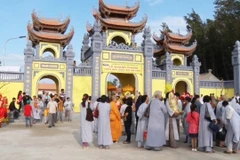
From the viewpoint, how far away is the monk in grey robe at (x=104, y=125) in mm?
7125

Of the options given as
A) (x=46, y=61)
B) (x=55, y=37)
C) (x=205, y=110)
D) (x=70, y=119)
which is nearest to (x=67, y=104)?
(x=70, y=119)

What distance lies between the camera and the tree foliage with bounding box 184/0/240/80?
3155cm

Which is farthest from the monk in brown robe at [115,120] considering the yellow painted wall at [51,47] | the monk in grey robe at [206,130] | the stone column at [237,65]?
the stone column at [237,65]

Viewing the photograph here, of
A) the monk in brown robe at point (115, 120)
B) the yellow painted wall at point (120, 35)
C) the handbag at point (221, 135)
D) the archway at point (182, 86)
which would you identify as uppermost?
the yellow painted wall at point (120, 35)

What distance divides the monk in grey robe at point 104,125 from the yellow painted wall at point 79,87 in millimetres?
12865

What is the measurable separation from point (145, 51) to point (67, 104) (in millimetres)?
8901

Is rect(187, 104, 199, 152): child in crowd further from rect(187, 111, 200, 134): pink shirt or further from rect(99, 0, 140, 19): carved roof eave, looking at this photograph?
rect(99, 0, 140, 19): carved roof eave

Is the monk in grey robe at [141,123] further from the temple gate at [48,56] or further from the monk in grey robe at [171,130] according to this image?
the temple gate at [48,56]

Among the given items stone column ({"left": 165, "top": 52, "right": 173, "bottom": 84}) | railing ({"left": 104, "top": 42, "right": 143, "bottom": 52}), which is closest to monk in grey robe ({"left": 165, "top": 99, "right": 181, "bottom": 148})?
railing ({"left": 104, "top": 42, "right": 143, "bottom": 52})

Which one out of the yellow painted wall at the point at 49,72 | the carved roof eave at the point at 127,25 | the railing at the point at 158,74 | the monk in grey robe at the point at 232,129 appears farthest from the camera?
the carved roof eave at the point at 127,25

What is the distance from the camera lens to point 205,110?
6.73 m

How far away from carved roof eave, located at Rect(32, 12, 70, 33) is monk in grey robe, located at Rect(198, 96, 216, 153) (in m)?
17.4

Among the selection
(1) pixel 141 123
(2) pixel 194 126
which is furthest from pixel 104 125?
Result: (2) pixel 194 126

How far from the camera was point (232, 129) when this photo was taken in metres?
6.66
